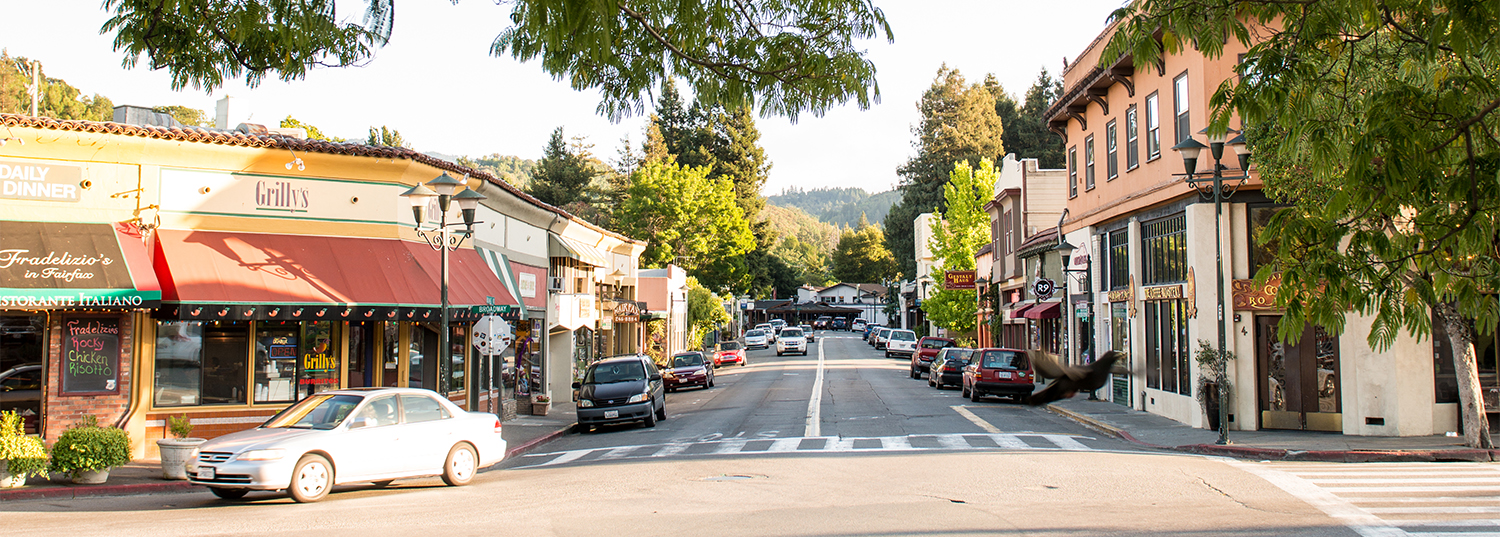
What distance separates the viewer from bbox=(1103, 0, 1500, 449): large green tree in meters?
6.05

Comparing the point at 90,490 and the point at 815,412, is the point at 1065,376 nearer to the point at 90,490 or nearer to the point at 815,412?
the point at 90,490

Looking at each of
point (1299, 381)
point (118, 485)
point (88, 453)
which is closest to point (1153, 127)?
point (1299, 381)

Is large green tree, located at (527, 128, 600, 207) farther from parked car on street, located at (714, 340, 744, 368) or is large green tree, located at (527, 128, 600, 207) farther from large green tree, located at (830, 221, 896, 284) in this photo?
large green tree, located at (830, 221, 896, 284)

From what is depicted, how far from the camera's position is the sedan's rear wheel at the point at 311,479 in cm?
1205

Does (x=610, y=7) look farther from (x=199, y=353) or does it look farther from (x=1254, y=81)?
(x=199, y=353)

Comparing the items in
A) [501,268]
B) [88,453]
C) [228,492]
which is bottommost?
[228,492]

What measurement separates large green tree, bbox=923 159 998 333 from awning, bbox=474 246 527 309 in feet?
101

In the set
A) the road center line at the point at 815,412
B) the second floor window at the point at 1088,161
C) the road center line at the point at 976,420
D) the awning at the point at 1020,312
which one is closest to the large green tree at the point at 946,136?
the awning at the point at 1020,312

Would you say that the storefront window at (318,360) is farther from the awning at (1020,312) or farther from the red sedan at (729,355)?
the red sedan at (729,355)

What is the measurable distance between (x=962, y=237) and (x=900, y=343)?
8.70 m

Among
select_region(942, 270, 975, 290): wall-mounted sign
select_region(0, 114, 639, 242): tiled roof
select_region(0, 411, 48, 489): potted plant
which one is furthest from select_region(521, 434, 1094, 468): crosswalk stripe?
select_region(942, 270, 975, 290): wall-mounted sign

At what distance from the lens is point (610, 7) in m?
6.04

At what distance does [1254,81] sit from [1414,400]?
1484 cm

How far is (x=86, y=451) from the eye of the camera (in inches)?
533
